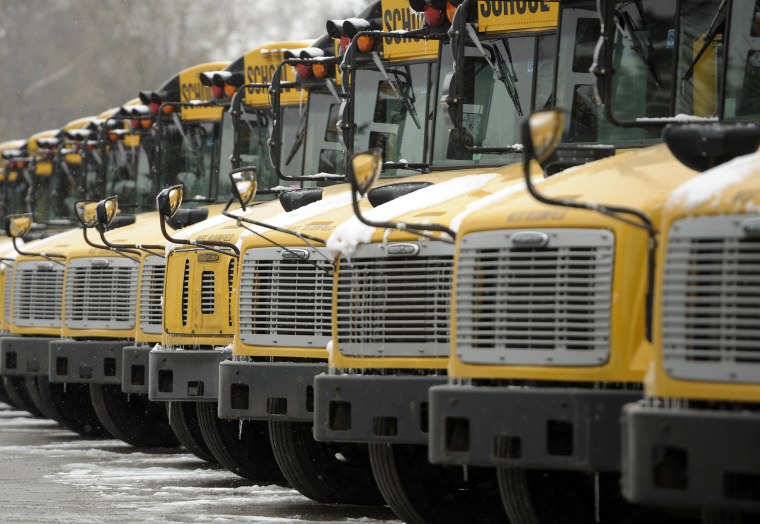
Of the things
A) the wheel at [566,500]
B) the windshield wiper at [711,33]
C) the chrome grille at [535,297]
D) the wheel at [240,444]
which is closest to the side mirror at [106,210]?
the wheel at [240,444]

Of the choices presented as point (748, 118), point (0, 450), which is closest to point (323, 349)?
point (748, 118)

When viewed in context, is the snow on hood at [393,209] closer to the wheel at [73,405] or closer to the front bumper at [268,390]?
the front bumper at [268,390]

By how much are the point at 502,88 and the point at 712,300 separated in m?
4.01

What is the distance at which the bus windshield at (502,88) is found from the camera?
9984 mm

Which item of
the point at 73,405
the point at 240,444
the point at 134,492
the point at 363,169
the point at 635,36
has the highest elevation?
the point at 635,36

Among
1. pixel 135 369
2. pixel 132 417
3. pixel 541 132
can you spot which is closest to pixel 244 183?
pixel 135 369

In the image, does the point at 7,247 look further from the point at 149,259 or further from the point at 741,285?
the point at 741,285

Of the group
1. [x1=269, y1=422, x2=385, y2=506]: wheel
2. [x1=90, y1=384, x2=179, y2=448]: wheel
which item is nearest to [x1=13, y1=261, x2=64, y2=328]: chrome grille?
[x1=90, y1=384, x2=179, y2=448]: wheel

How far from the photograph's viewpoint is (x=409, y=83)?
1114 cm

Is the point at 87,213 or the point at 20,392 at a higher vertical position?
the point at 87,213

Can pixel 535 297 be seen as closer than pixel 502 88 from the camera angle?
Yes

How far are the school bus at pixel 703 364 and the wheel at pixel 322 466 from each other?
3.85 meters

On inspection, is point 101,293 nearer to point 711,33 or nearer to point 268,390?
point 268,390

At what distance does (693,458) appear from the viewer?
6.18 m
